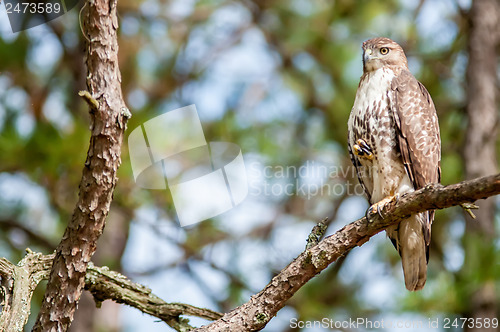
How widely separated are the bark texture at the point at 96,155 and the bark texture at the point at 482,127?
3448 mm

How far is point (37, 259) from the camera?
3.04 m

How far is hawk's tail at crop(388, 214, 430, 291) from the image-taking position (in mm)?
4145

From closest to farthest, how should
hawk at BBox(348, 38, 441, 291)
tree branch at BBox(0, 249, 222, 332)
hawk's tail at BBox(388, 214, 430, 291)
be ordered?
1. tree branch at BBox(0, 249, 222, 332)
2. hawk at BBox(348, 38, 441, 291)
3. hawk's tail at BBox(388, 214, 430, 291)

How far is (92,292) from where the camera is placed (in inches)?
125

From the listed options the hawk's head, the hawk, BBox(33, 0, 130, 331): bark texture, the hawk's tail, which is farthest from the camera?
the hawk's head

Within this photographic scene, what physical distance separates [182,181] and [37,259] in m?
2.91

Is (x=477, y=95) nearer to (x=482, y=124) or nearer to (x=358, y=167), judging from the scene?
(x=482, y=124)

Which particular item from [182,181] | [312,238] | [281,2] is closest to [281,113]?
[281,2]

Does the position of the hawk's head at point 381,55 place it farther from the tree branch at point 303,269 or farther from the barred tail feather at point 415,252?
the tree branch at point 303,269

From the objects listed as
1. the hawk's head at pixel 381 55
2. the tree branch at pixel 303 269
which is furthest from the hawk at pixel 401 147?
the tree branch at pixel 303 269

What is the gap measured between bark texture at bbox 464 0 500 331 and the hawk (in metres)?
1.20

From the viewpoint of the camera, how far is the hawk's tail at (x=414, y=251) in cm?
414

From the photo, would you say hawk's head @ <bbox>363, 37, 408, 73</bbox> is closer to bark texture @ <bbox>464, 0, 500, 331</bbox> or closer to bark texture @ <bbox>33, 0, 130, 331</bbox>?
bark texture @ <bbox>464, 0, 500, 331</bbox>

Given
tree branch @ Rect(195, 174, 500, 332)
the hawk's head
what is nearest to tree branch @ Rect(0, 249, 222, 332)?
tree branch @ Rect(195, 174, 500, 332)
